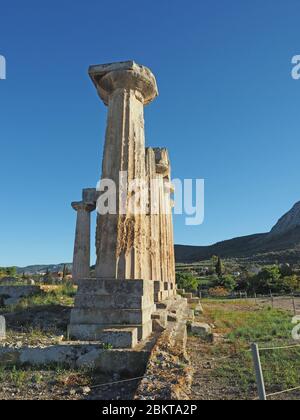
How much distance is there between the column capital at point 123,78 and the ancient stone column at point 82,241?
524 inches

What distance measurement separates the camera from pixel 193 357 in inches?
303

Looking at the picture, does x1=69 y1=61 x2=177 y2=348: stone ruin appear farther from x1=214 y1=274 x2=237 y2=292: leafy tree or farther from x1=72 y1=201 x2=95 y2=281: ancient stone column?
x1=214 y1=274 x2=237 y2=292: leafy tree

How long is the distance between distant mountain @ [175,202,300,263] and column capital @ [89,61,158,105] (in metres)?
79.9

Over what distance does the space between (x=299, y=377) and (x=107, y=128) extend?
6934mm

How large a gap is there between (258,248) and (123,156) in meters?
117

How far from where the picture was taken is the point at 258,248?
391 ft

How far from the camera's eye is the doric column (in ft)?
27.5

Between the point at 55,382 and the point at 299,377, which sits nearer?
the point at 55,382

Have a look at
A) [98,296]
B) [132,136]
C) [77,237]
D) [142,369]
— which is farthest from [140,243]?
[77,237]

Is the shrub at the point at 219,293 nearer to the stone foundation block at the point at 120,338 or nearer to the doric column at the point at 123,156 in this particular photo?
the doric column at the point at 123,156

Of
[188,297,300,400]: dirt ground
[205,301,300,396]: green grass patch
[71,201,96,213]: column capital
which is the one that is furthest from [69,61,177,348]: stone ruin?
[71,201,96,213]: column capital

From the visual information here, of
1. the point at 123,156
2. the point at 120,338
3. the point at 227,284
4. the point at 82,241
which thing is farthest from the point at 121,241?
the point at 227,284

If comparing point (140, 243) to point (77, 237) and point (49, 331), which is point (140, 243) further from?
point (77, 237)
